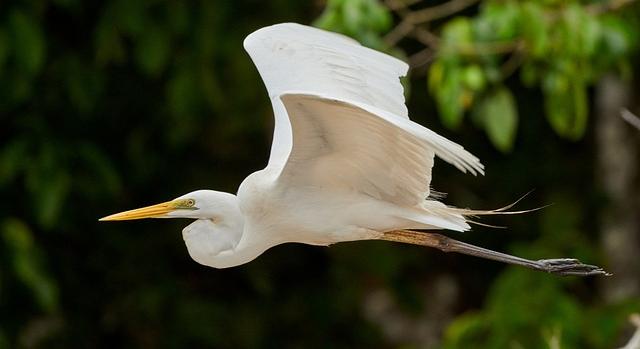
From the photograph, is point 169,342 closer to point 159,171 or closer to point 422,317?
point 159,171

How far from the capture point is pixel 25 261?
4.68 meters

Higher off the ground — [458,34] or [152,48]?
[458,34]

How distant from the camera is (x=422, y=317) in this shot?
19.6 feet

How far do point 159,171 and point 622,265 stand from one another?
1780 mm

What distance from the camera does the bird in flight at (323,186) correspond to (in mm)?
2447

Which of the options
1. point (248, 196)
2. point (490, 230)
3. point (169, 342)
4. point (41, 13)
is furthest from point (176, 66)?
point (248, 196)

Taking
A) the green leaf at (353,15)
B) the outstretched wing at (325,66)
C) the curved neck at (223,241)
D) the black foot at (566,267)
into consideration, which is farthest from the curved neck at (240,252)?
the green leaf at (353,15)

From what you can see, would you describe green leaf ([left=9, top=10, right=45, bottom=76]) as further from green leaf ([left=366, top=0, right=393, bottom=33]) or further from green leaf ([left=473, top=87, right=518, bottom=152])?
green leaf ([left=473, top=87, right=518, bottom=152])

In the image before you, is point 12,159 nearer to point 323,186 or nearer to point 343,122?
point 323,186

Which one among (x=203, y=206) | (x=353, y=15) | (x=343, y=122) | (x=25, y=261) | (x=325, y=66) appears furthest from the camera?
(x=25, y=261)

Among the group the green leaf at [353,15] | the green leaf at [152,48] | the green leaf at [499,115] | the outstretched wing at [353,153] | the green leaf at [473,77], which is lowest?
the green leaf at [152,48]

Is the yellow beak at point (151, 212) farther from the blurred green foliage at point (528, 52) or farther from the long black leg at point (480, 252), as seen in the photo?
the blurred green foliage at point (528, 52)

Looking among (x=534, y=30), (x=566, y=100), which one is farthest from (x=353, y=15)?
(x=566, y=100)

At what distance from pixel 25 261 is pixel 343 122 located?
254cm
